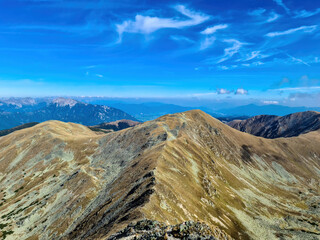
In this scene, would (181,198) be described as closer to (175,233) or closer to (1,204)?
(175,233)

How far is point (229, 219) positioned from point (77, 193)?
7595cm

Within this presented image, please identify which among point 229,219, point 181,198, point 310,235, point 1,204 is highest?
point 181,198

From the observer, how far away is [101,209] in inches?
2953

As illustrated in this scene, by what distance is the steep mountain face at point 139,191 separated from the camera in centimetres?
6831

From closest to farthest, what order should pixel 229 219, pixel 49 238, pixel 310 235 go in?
pixel 49 238 < pixel 229 219 < pixel 310 235

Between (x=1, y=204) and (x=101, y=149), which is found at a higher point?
(x=101, y=149)

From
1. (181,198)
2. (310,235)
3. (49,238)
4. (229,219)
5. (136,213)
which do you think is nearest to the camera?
(136,213)

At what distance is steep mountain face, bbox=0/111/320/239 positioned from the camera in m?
68.3

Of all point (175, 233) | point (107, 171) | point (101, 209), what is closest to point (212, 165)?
point (107, 171)

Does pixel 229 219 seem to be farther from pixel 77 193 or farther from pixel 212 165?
pixel 77 193

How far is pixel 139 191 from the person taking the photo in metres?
71.2

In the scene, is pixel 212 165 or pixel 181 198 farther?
pixel 212 165

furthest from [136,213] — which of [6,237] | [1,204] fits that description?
[1,204]

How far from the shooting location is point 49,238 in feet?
254
